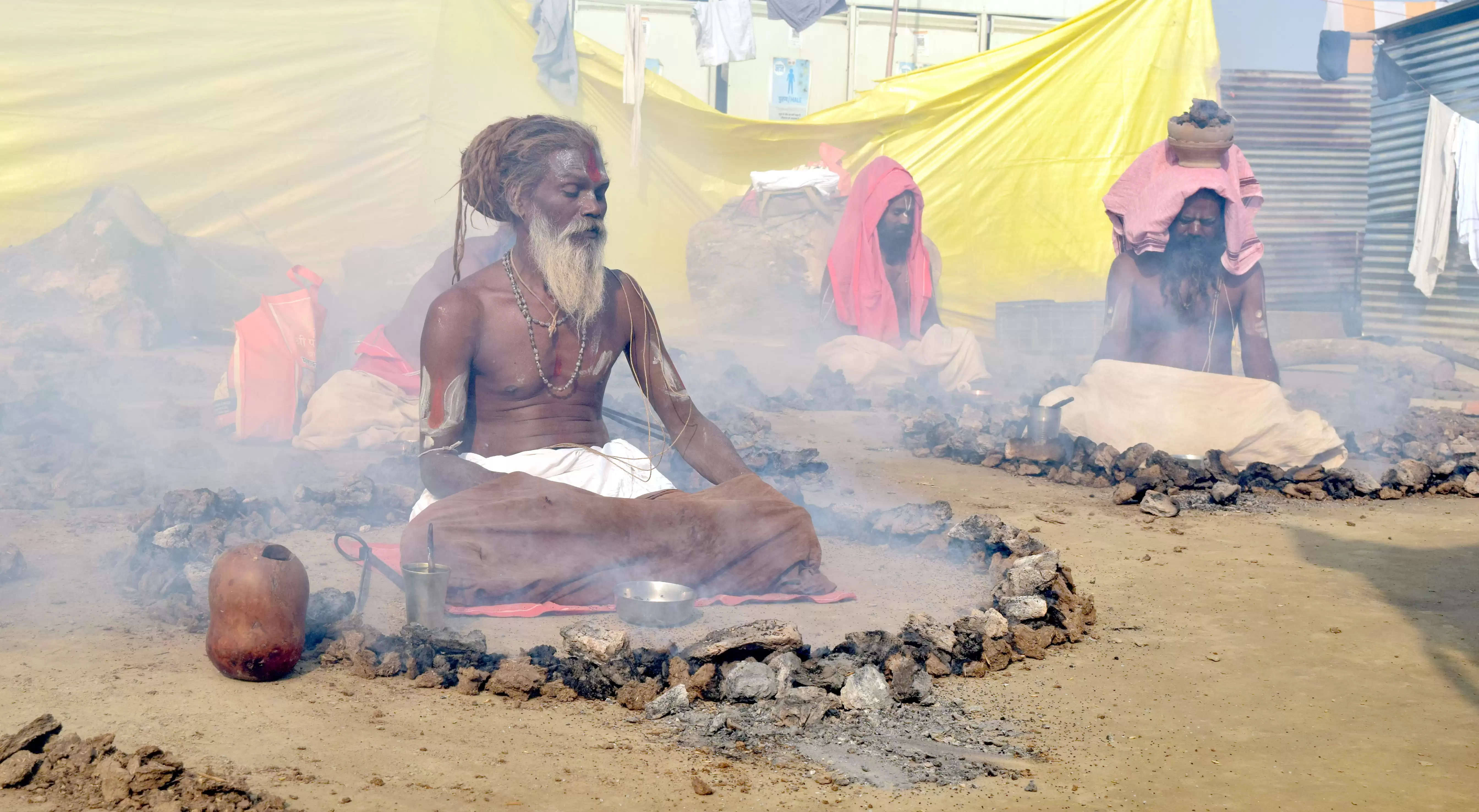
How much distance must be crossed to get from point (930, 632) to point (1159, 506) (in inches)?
105

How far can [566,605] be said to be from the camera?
461cm

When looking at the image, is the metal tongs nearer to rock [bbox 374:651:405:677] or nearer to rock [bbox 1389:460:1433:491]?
rock [bbox 374:651:405:677]

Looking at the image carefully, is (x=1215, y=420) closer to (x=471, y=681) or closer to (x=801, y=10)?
(x=471, y=681)

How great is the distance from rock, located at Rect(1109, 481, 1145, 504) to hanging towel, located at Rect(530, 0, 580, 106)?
362 inches

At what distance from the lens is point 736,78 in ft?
62.1

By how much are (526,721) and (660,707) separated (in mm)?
386

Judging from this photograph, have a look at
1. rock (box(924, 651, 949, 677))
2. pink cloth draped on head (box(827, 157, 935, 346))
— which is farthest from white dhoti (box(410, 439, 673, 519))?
pink cloth draped on head (box(827, 157, 935, 346))

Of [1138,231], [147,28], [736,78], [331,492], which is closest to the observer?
[331,492]

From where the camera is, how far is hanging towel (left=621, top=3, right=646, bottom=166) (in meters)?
13.7

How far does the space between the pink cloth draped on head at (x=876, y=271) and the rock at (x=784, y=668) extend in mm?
8152

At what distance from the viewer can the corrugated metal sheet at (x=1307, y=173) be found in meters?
16.2

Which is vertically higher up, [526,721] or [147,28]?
[147,28]

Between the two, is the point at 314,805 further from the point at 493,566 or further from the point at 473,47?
the point at 473,47

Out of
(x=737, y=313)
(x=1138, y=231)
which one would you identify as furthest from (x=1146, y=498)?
(x=737, y=313)
